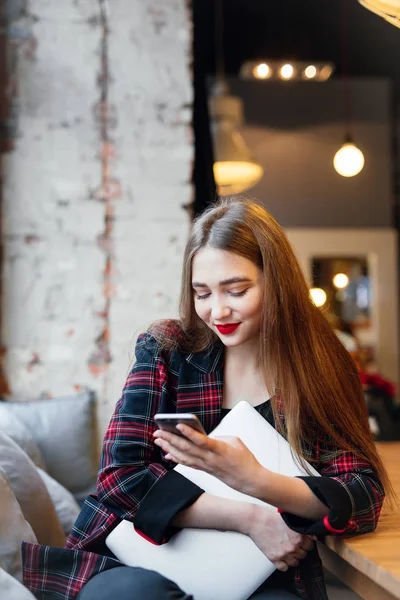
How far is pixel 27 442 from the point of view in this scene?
2.38 m

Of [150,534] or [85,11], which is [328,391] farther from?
[85,11]

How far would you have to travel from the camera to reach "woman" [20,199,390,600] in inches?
54.4

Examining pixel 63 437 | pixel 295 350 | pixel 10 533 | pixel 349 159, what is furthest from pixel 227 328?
pixel 349 159

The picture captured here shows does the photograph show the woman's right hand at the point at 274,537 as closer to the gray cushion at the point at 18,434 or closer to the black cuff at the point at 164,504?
the black cuff at the point at 164,504

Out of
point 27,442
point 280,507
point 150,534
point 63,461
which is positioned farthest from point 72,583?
point 63,461

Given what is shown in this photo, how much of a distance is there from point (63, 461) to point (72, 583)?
1340 millimetres

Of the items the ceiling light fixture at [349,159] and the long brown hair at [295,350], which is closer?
the long brown hair at [295,350]

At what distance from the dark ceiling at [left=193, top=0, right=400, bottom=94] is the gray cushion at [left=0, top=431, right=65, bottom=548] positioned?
213 inches

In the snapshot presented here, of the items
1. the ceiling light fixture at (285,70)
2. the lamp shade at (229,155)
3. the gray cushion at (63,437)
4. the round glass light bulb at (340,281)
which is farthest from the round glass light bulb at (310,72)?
the gray cushion at (63,437)

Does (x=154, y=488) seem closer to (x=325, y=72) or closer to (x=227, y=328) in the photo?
(x=227, y=328)

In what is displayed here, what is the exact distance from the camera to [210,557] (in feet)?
4.62

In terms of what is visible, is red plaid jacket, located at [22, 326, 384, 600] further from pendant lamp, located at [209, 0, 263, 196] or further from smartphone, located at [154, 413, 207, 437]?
pendant lamp, located at [209, 0, 263, 196]

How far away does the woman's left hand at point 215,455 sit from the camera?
3.99ft

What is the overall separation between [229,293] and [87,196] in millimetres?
1592
